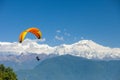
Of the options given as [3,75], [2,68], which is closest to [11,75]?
[3,75]

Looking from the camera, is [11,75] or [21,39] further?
[11,75]

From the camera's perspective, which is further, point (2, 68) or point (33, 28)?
point (2, 68)

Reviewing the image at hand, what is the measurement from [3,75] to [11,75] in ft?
12.8

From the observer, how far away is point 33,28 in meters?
44.0

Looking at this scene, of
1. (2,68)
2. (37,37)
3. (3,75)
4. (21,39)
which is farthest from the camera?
(2,68)

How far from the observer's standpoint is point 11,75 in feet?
308

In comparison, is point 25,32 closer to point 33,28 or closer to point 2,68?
point 33,28

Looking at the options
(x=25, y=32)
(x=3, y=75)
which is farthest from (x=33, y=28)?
(x=3, y=75)

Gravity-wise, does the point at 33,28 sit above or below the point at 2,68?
below

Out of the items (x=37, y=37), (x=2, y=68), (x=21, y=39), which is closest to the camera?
(x=21, y=39)

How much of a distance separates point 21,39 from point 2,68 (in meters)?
71.8

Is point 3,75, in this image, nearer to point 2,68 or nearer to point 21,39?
point 2,68

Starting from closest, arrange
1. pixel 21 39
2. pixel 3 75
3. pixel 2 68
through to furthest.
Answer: pixel 21 39 < pixel 3 75 < pixel 2 68

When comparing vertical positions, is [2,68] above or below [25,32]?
above
